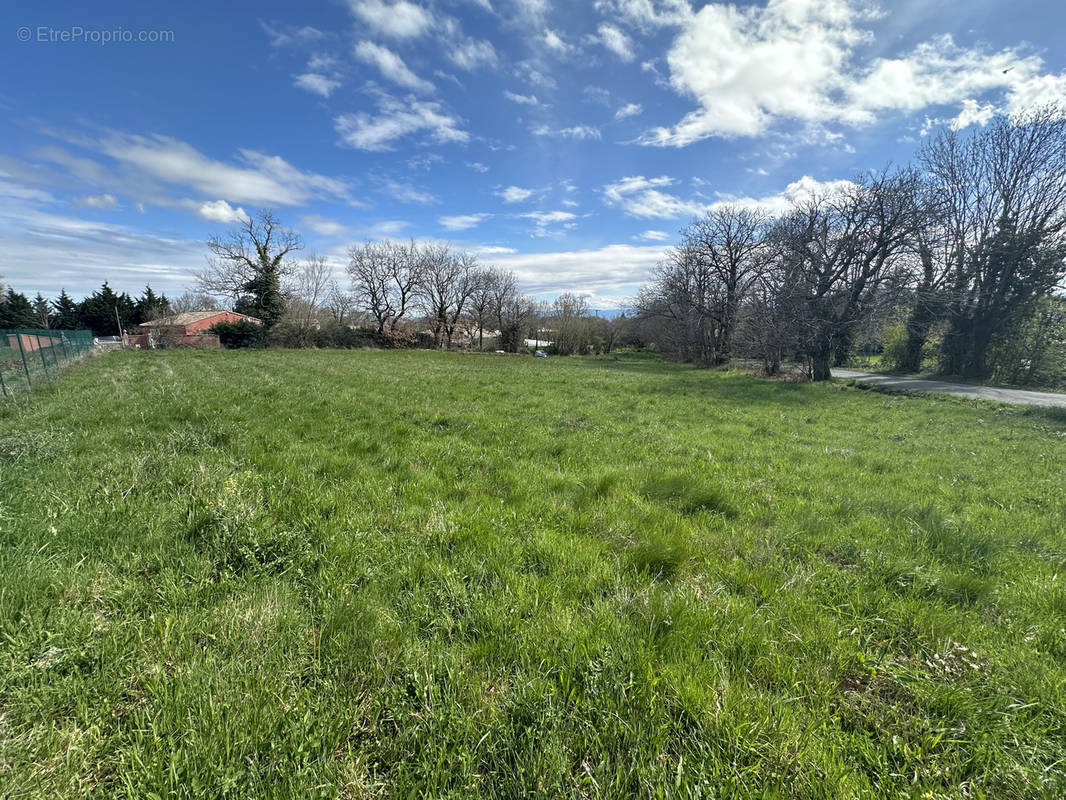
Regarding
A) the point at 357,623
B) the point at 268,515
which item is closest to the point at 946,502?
the point at 357,623

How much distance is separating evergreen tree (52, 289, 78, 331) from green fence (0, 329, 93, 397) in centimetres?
6380

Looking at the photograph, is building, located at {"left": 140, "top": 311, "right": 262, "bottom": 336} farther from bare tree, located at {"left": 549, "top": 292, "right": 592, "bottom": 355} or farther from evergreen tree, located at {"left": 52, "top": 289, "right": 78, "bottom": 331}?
bare tree, located at {"left": 549, "top": 292, "right": 592, "bottom": 355}

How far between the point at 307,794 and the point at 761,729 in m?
1.95

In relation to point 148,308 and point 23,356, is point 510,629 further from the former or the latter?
point 148,308

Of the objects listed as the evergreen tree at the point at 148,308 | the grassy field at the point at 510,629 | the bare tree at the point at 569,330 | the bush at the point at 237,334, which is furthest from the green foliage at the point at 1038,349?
the evergreen tree at the point at 148,308

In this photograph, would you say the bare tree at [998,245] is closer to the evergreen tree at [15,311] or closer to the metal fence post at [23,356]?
the metal fence post at [23,356]

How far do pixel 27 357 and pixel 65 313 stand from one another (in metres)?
72.9

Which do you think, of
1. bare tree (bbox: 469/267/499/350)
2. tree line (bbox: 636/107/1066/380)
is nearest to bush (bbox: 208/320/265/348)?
bare tree (bbox: 469/267/499/350)

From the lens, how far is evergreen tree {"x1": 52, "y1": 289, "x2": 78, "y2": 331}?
189 feet

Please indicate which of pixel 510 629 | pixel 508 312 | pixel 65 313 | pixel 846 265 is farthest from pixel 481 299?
pixel 65 313

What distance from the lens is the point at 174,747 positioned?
1611 mm

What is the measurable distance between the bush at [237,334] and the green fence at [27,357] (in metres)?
23.8

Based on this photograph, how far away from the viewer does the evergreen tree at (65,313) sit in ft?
189

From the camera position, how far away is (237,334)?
3875cm
